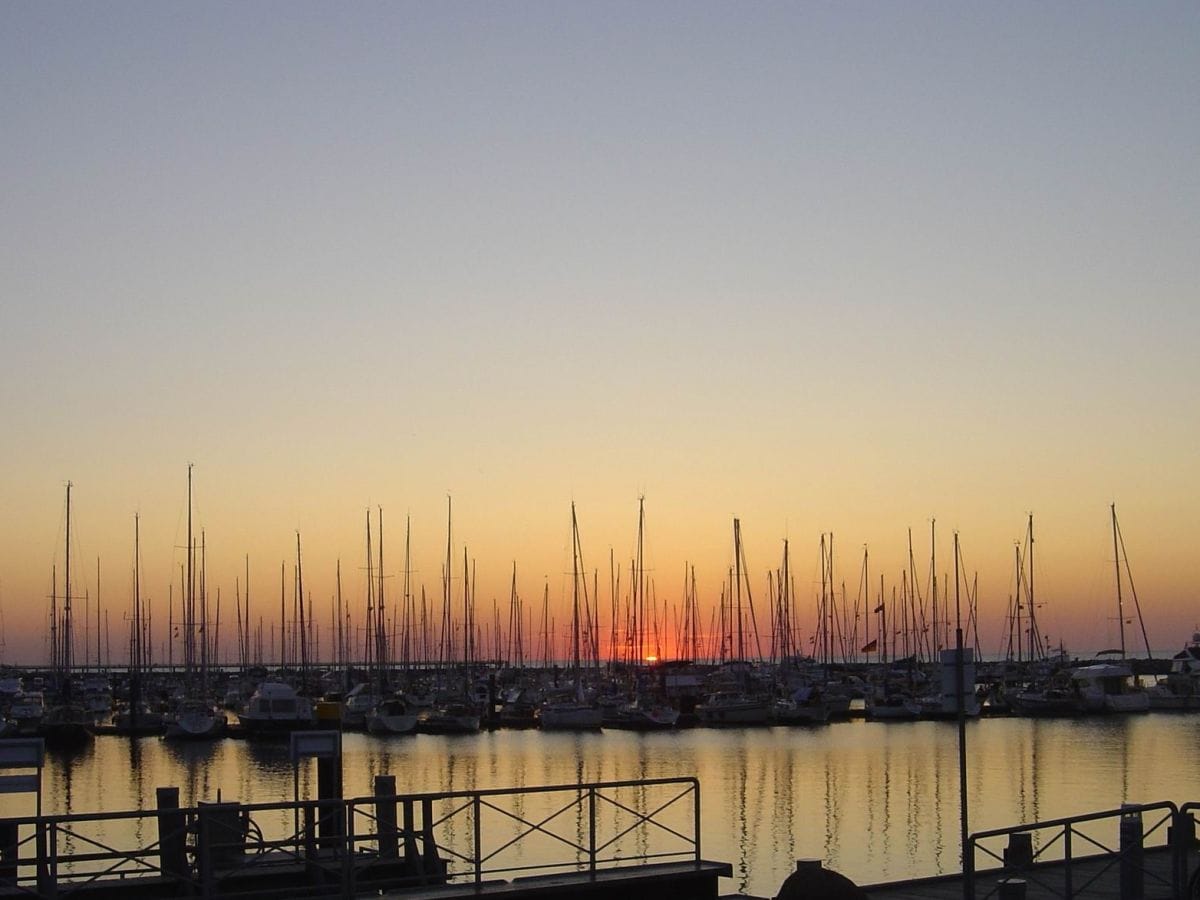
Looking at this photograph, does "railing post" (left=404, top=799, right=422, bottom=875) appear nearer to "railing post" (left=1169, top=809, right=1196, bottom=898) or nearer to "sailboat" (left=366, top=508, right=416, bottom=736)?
"railing post" (left=1169, top=809, right=1196, bottom=898)

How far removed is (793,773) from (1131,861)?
55.9 metres

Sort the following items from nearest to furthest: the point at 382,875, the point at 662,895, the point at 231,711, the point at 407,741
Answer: the point at 662,895 → the point at 382,875 → the point at 407,741 → the point at 231,711

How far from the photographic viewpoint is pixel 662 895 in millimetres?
23938

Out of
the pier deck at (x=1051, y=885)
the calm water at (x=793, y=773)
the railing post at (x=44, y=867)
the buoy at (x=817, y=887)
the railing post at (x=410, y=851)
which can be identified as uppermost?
the buoy at (x=817, y=887)

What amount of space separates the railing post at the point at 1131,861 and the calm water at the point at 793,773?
56.4 feet

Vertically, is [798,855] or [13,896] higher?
[13,896]

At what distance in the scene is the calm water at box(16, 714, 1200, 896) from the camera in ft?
168

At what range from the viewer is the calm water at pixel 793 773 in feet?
168

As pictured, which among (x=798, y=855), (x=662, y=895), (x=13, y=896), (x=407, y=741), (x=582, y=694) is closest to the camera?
(x=13, y=896)

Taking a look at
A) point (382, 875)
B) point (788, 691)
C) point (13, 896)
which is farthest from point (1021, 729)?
point (13, 896)

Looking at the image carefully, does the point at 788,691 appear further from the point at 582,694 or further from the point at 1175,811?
the point at 1175,811

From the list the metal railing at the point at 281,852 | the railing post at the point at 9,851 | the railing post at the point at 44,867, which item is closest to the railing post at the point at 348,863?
the metal railing at the point at 281,852

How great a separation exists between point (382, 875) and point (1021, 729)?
293ft

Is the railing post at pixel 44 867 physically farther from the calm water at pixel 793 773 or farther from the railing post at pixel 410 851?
the calm water at pixel 793 773
